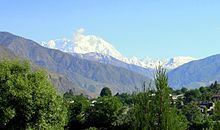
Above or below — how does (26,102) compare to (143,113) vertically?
above

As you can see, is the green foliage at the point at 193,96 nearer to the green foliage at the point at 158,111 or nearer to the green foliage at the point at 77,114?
the green foliage at the point at 77,114

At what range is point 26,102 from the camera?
40281mm

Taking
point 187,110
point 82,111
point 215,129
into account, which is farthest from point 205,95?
point 215,129

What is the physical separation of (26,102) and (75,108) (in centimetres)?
3604

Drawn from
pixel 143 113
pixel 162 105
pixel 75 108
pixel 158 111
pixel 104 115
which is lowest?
pixel 143 113

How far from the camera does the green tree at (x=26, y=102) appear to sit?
132 ft

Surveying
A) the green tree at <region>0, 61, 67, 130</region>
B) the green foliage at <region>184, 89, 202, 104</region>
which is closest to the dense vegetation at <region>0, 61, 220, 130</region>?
the green tree at <region>0, 61, 67, 130</region>

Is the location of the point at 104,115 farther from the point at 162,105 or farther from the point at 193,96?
the point at 193,96

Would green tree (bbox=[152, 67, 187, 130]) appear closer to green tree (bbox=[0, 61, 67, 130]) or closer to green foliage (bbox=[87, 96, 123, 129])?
green tree (bbox=[0, 61, 67, 130])

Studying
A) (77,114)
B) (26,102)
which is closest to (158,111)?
(26,102)

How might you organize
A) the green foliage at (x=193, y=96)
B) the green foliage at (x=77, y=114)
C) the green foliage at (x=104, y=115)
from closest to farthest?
the green foliage at (x=104, y=115) < the green foliage at (x=77, y=114) < the green foliage at (x=193, y=96)

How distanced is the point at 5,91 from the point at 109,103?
108 feet

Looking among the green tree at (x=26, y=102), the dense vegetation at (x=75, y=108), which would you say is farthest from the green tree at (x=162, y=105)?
the green tree at (x=26, y=102)

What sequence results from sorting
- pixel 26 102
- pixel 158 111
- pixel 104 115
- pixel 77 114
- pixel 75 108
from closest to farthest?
1. pixel 158 111
2. pixel 26 102
3. pixel 104 115
4. pixel 77 114
5. pixel 75 108
